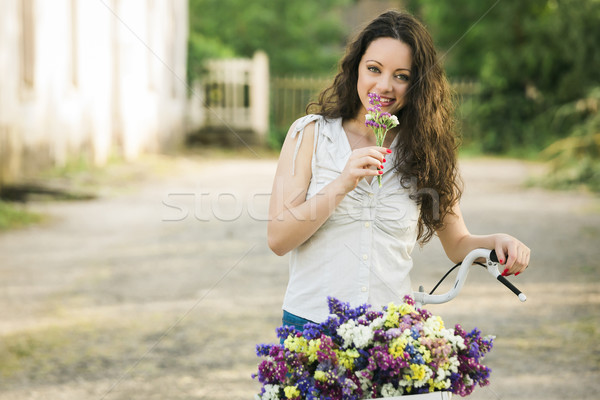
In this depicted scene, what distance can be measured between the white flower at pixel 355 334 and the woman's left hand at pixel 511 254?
1.76 feet

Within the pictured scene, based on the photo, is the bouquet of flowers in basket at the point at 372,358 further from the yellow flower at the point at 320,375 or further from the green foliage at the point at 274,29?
the green foliage at the point at 274,29

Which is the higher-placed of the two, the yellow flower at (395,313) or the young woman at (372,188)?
the young woman at (372,188)

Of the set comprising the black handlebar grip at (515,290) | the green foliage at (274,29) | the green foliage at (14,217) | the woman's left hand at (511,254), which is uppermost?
the green foliage at (274,29)

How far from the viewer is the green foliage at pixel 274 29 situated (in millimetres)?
26453

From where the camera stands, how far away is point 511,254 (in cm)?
201

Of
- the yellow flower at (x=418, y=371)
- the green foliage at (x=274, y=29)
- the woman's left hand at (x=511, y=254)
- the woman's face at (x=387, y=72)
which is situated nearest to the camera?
the yellow flower at (x=418, y=371)

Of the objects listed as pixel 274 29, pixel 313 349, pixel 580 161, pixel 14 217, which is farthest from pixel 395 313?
pixel 274 29

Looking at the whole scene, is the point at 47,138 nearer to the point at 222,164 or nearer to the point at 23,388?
the point at 222,164

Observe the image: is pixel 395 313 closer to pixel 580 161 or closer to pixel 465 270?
pixel 465 270

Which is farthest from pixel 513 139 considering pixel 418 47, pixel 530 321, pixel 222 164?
pixel 418 47

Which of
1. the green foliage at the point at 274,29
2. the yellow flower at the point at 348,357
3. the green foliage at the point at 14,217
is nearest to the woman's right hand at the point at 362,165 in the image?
the yellow flower at the point at 348,357

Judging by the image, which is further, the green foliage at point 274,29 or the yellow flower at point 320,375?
the green foliage at point 274,29

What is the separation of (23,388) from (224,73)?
53.3ft

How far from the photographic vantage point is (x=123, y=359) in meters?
4.27
